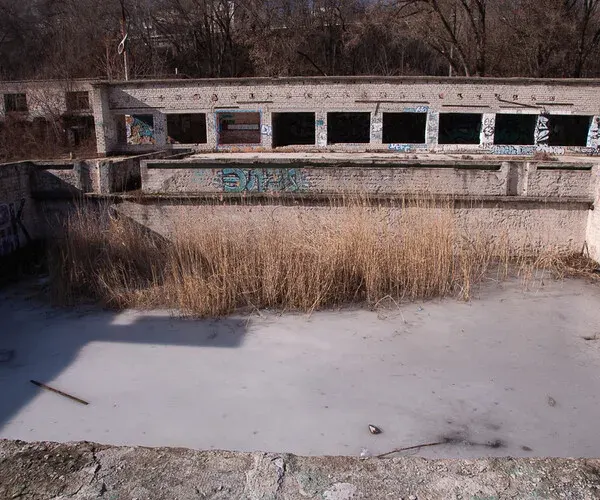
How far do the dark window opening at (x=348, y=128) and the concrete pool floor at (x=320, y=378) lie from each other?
20368 mm

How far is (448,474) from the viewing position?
7.16 feet

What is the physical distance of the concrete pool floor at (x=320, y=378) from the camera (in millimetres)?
4191

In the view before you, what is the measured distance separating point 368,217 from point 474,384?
3.32m

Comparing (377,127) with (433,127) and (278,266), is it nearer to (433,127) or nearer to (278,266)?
(433,127)

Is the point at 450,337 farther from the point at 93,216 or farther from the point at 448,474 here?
the point at 93,216

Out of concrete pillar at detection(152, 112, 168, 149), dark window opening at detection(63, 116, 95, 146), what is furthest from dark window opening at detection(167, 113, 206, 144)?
dark window opening at detection(63, 116, 95, 146)

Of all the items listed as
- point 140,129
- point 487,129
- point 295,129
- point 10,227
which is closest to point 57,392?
point 10,227

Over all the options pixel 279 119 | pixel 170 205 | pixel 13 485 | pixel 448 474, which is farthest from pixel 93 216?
pixel 279 119

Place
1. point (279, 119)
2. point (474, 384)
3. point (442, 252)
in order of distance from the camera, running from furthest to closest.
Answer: point (279, 119), point (442, 252), point (474, 384)

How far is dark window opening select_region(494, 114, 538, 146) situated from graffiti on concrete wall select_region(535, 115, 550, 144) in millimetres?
377

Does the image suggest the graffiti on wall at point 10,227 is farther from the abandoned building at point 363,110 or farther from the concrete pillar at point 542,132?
the concrete pillar at point 542,132

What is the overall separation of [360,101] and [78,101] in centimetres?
1481

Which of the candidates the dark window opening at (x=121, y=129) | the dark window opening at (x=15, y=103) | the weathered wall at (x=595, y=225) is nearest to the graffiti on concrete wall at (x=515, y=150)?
the weathered wall at (x=595, y=225)

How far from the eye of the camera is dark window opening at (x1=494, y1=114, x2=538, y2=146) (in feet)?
78.9
